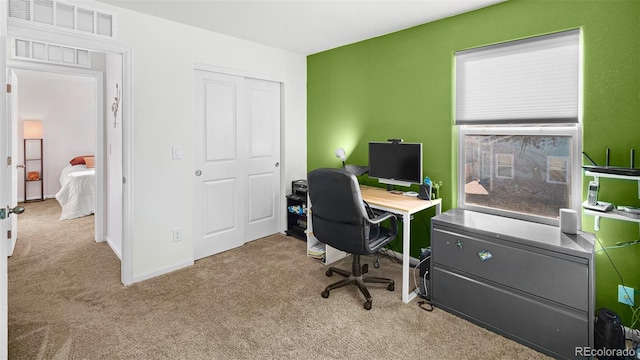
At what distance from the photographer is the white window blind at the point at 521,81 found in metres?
2.37

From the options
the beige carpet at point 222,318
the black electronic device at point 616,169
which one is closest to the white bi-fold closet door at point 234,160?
the beige carpet at point 222,318

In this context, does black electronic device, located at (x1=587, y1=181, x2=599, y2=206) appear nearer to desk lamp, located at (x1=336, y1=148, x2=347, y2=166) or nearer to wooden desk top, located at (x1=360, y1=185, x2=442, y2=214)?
wooden desk top, located at (x1=360, y1=185, x2=442, y2=214)

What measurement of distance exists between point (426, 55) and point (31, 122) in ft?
23.8

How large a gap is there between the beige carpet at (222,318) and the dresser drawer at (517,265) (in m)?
0.39

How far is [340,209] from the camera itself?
2.48 metres

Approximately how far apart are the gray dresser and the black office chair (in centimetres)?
50

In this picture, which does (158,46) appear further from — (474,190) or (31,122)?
(31,122)

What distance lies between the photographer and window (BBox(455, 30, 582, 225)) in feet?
7.85

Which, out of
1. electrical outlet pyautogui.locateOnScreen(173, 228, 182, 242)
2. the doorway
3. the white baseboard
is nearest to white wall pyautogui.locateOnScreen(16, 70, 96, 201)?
the doorway

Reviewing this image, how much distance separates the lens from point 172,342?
212 centimetres

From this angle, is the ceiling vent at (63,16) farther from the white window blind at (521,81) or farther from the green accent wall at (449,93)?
the white window blind at (521,81)

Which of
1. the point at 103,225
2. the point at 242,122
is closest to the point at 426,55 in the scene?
the point at 242,122

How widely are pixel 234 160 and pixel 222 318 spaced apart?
6.25 ft

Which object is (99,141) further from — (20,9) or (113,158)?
(20,9)
